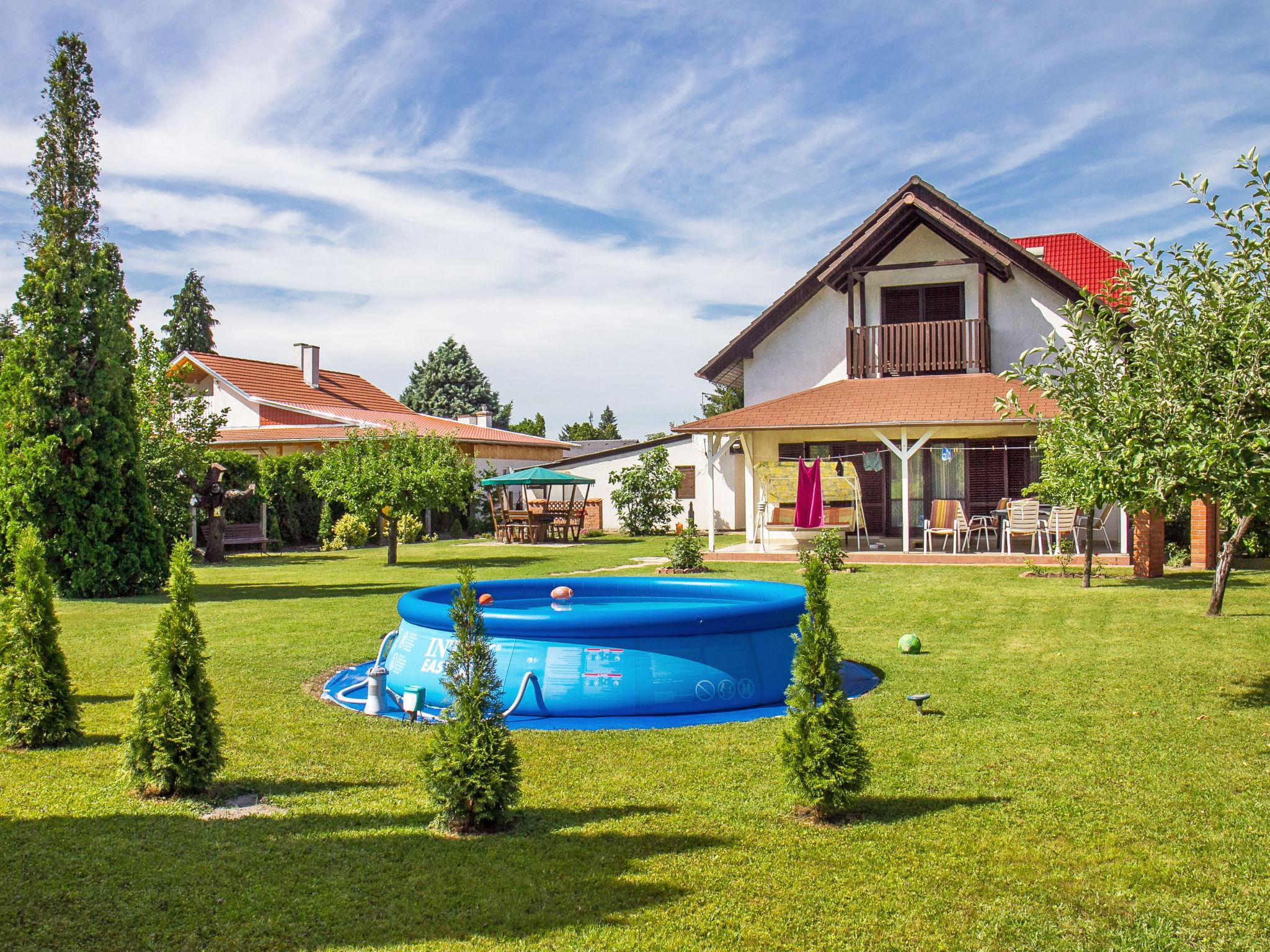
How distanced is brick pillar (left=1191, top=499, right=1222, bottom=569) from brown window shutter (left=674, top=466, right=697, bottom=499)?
1665cm

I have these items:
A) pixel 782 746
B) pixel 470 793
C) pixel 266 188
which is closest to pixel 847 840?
pixel 782 746

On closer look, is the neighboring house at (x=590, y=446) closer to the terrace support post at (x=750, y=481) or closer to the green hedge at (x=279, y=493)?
the green hedge at (x=279, y=493)

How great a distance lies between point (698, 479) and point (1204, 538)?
661 inches

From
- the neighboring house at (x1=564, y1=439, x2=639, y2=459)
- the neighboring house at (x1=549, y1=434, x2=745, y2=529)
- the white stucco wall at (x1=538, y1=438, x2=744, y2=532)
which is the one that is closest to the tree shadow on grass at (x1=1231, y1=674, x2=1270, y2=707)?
the neighboring house at (x1=549, y1=434, x2=745, y2=529)

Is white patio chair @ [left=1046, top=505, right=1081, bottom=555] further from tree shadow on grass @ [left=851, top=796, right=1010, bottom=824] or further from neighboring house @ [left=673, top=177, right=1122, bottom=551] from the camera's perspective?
tree shadow on grass @ [left=851, top=796, right=1010, bottom=824]

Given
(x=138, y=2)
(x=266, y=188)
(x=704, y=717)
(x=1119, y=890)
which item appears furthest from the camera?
(x=266, y=188)

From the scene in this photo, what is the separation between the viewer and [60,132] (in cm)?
1574

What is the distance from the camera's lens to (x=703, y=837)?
4828mm

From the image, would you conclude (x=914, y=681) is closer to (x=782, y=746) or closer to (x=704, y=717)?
(x=704, y=717)

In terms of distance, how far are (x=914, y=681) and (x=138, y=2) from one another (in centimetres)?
1258

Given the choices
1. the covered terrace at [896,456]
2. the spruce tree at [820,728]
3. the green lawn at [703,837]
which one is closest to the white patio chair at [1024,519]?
the covered terrace at [896,456]

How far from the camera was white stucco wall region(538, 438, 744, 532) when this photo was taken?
30.8 meters

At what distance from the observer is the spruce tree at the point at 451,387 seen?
218 feet

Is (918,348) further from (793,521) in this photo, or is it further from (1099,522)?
(1099,522)
